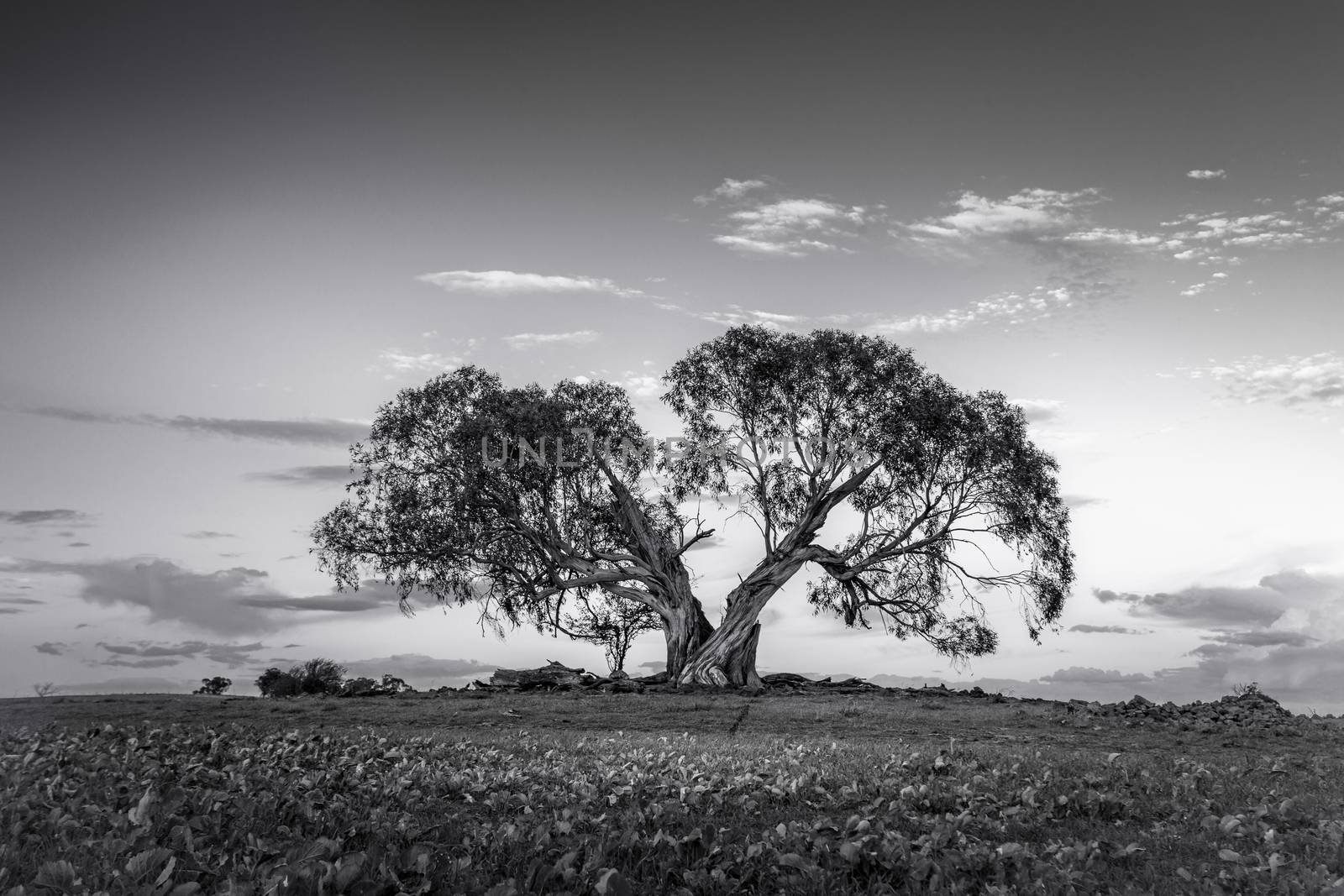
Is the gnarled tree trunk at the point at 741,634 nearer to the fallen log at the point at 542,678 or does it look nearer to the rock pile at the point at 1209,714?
the fallen log at the point at 542,678

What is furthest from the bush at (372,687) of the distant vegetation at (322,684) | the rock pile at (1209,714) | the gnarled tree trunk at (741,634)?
the rock pile at (1209,714)

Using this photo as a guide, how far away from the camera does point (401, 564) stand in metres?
30.5

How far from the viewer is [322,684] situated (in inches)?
1113

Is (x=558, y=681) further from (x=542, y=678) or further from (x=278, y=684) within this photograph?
(x=278, y=684)

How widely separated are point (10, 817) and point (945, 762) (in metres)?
8.39

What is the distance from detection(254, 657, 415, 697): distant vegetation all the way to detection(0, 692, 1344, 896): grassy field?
12.8 metres

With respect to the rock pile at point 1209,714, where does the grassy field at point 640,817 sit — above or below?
above

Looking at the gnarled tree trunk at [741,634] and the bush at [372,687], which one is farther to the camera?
the gnarled tree trunk at [741,634]

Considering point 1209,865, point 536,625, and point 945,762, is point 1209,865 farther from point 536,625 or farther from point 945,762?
point 536,625

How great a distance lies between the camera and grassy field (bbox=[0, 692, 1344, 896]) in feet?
16.4

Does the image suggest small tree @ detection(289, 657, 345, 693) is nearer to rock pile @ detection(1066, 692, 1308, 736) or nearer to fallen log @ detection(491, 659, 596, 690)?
fallen log @ detection(491, 659, 596, 690)

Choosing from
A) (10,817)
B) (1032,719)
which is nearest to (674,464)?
(1032,719)

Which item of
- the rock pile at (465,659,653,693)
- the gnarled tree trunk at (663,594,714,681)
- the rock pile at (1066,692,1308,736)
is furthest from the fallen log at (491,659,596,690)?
the rock pile at (1066,692,1308,736)

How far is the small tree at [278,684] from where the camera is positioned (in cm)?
2816
